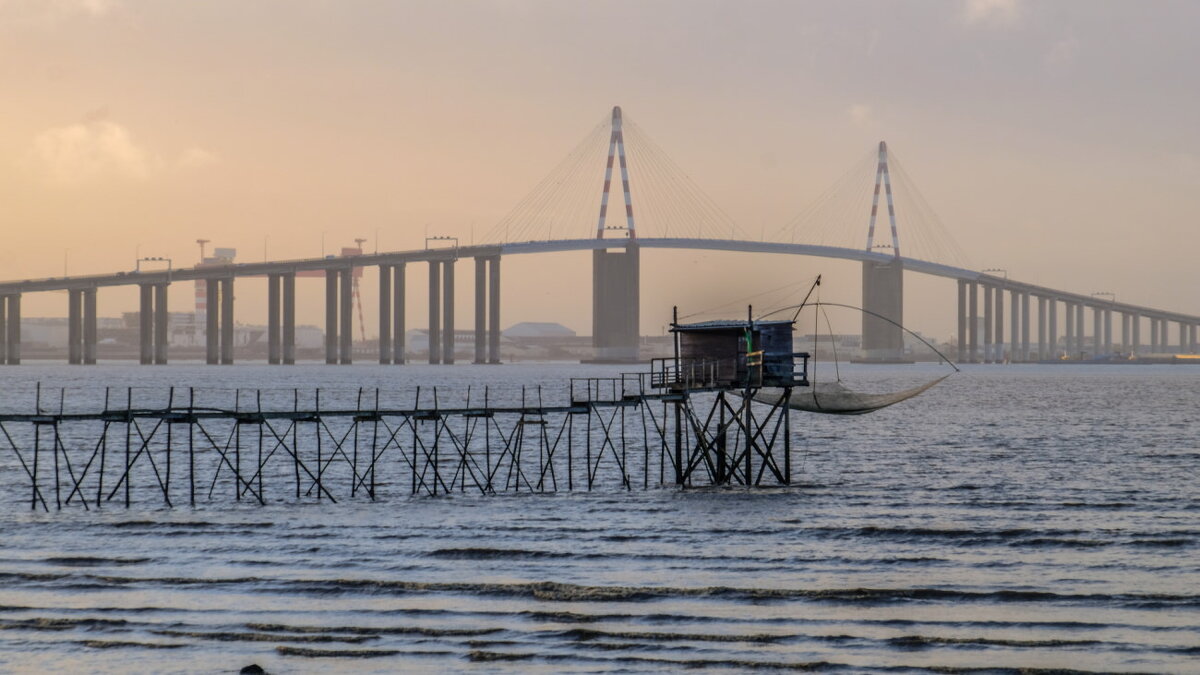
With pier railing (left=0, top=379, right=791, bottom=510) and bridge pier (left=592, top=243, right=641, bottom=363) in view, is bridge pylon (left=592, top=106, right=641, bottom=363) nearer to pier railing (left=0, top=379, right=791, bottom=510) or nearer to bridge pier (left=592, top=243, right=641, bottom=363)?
bridge pier (left=592, top=243, right=641, bottom=363)

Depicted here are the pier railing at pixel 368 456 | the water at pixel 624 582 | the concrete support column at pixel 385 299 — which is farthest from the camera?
the concrete support column at pixel 385 299

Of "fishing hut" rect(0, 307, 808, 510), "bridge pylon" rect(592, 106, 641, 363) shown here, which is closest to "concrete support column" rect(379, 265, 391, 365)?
"bridge pylon" rect(592, 106, 641, 363)

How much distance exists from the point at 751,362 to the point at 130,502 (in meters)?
16.6

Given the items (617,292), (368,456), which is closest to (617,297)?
(617,292)

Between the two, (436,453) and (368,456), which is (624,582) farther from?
(368,456)

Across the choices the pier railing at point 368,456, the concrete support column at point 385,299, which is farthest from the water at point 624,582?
the concrete support column at point 385,299

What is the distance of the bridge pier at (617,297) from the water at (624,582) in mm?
149780

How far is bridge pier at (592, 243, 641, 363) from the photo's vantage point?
191 metres

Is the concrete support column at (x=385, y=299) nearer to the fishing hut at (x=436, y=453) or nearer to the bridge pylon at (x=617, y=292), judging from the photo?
the bridge pylon at (x=617, y=292)

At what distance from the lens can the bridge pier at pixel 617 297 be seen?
19088cm

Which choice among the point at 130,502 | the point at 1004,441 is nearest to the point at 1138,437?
the point at 1004,441

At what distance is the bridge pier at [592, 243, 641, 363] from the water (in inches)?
5897

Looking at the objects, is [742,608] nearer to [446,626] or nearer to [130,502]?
[446,626]

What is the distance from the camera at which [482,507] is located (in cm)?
3519
